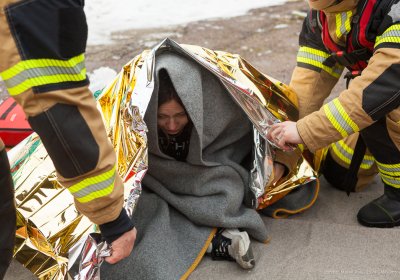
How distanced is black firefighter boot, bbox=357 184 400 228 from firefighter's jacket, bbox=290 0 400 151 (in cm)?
39

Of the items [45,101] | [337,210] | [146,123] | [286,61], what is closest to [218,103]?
[146,123]

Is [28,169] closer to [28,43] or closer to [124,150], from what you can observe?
[124,150]

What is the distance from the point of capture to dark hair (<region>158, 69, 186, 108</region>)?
6.98 ft

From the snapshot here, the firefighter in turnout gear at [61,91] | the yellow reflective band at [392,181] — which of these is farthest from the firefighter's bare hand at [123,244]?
the yellow reflective band at [392,181]

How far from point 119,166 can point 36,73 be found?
2.95ft

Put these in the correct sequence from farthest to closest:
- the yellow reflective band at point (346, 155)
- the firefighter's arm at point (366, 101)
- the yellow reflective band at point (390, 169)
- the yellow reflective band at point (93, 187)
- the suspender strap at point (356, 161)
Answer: the yellow reflective band at point (346, 155) → the suspender strap at point (356, 161) → the yellow reflective band at point (390, 169) → the firefighter's arm at point (366, 101) → the yellow reflective band at point (93, 187)

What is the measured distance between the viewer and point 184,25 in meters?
5.41

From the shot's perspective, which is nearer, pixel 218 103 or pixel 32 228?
pixel 32 228

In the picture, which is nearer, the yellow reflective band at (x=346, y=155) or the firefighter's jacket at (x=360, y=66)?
the firefighter's jacket at (x=360, y=66)

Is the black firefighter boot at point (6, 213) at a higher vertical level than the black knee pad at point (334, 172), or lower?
higher

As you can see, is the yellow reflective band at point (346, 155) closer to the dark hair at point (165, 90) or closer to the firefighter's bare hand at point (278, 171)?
the firefighter's bare hand at point (278, 171)

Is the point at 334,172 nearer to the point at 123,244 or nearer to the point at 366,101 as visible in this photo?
the point at 366,101

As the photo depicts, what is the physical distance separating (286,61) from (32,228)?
2824 millimetres

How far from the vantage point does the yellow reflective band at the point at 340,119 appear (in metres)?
2.12
